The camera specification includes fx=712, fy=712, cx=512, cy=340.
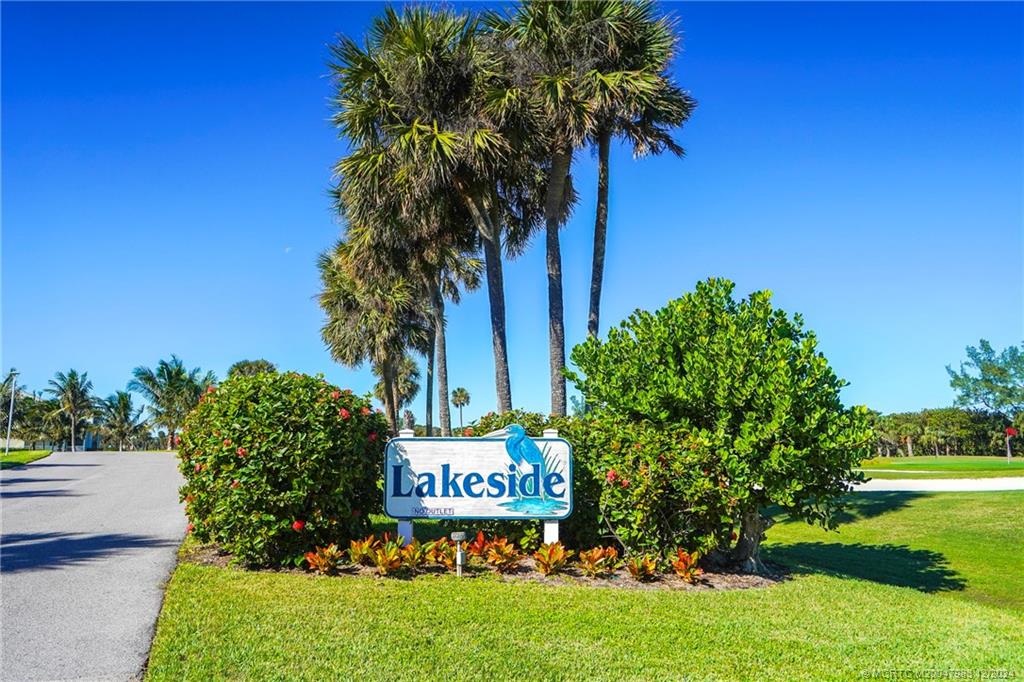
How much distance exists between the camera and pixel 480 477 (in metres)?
8.61

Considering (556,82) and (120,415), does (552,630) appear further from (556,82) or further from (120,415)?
(120,415)

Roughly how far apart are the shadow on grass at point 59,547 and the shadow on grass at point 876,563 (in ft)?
27.5

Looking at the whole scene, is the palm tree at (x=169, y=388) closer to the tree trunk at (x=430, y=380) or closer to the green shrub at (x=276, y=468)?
the tree trunk at (x=430, y=380)

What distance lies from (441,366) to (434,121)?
31.2 feet

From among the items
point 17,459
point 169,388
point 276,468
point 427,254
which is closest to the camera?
point 276,468

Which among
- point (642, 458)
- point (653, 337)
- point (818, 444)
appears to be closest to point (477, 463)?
point (642, 458)

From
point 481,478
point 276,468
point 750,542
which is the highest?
point 276,468

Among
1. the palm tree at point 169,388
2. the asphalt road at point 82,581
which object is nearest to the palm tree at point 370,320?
Result: the asphalt road at point 82,581

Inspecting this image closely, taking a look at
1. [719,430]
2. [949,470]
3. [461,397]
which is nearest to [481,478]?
[719,430]

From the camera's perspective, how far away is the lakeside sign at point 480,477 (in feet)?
28.0

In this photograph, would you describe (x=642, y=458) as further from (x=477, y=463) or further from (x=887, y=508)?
(x=887, y=508)

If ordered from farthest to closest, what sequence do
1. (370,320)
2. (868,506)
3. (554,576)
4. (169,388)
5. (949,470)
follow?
(169,388)
(949,470)
(370,320)
(868,506)
(554,576)

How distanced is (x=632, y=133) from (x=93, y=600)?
1245 centimetres

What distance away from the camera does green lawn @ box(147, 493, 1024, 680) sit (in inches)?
197
